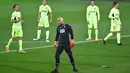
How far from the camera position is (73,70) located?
16.8 meters

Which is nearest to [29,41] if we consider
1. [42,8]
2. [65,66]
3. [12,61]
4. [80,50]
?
[42,8]

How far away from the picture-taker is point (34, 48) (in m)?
23.5

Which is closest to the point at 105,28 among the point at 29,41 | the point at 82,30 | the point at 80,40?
the point at 82,30

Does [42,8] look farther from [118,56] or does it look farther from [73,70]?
[73,70]

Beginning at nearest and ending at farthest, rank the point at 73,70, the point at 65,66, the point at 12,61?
the point at 73,70 → the point at 65,66 → the point at 12,61

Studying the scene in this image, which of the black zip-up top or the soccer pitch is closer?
the black zip-up top

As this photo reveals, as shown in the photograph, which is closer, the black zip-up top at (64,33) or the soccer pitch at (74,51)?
the black zip-up top at (64,33)

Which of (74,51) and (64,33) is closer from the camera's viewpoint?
(64,33)

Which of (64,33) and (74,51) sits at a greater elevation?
(64,33)

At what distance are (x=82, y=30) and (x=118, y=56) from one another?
10.3 metres

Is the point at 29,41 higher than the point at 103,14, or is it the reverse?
the point at 103,14

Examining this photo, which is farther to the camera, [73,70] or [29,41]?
[29,41]

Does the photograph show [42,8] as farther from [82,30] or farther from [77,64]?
[77,64]

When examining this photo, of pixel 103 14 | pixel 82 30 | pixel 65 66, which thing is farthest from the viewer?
pixel 103 14
